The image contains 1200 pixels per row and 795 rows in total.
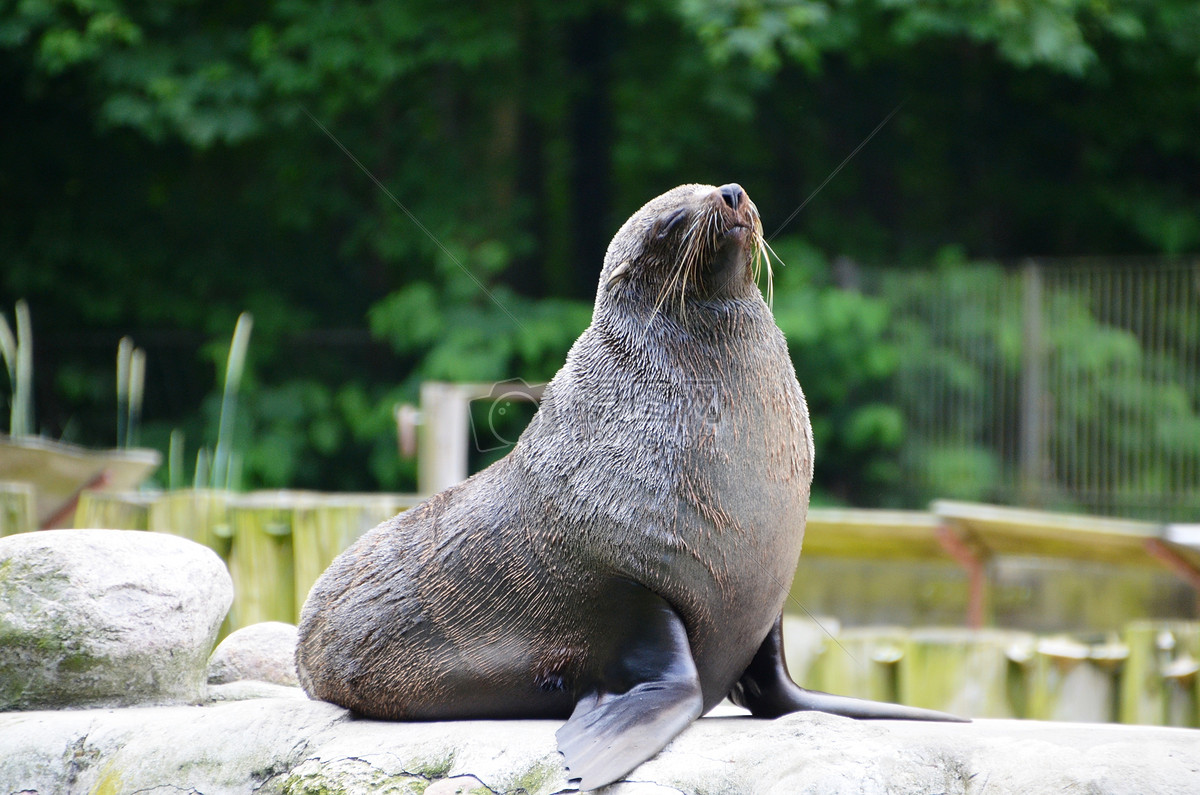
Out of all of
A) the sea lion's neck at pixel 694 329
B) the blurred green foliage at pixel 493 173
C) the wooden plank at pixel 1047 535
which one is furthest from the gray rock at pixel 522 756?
the blurred green foliage at pixel 493 173

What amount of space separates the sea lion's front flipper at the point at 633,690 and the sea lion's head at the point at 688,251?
0.70m

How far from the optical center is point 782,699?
309 centimetres

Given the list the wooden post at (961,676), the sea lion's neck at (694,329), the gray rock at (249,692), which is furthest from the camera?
the wooden post at (961,676)

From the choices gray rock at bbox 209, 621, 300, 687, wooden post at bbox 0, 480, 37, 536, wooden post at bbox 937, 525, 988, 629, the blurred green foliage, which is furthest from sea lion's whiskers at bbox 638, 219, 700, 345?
the blurred green foliage

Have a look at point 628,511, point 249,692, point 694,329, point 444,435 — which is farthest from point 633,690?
point 444,435

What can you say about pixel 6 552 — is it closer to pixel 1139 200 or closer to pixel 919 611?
pixel 919 611

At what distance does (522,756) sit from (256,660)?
5.50 feet

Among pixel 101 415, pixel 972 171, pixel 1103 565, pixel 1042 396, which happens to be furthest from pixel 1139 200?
pixel 101 415

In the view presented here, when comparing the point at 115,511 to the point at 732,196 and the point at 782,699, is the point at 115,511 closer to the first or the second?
A: the point at 782,699

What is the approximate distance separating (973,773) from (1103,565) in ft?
15.5

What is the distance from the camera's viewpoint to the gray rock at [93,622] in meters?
3.31

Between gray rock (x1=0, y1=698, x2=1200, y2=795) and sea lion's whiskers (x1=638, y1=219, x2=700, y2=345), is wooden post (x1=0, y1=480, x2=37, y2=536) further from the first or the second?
sea lion's whiskers (x1=638, y1=219, x2=700, y2=345)

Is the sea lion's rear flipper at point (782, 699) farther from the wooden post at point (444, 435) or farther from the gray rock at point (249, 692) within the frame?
the wooden post at point (444, 435)

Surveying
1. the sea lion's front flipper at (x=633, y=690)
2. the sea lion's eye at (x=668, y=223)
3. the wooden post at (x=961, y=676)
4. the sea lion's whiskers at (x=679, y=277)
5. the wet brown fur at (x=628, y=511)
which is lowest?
the wooden post at (x=961, y=676)
